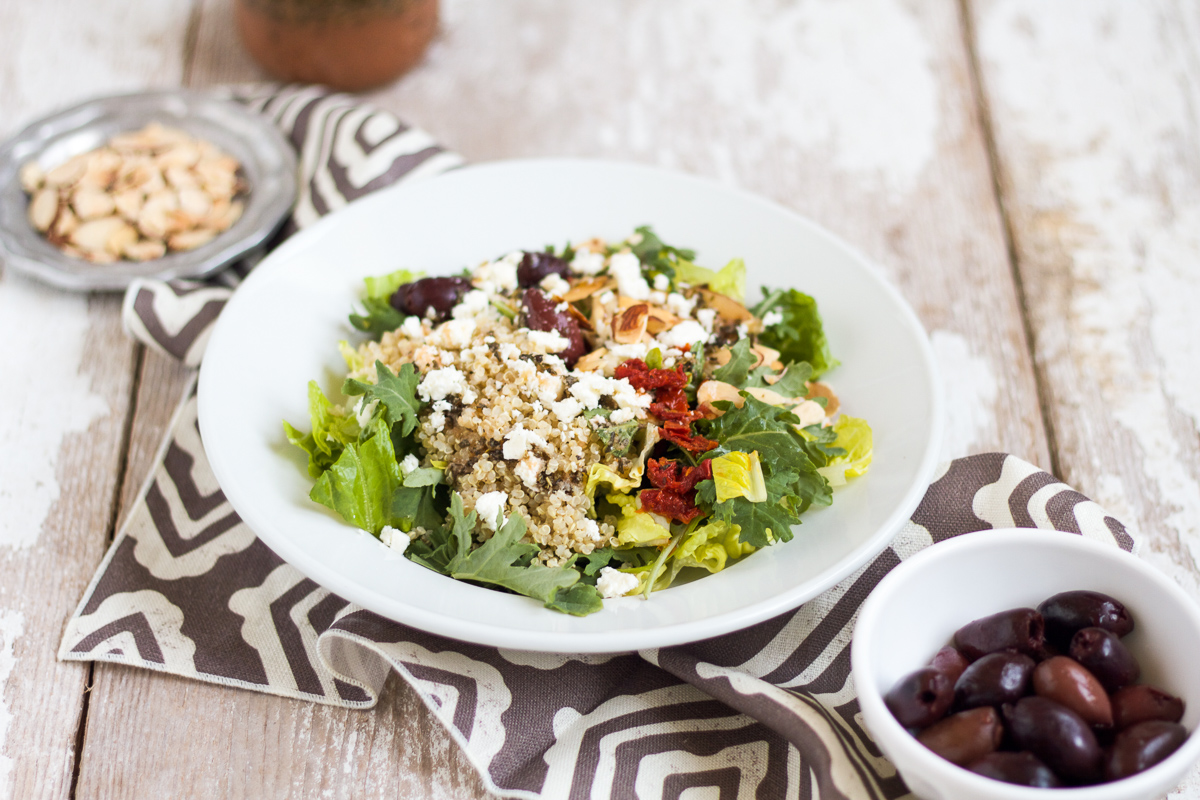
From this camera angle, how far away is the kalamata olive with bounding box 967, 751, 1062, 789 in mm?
1290

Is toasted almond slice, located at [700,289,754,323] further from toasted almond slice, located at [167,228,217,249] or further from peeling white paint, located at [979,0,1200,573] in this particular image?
toasted almond slice, located at [167,228,217,249]

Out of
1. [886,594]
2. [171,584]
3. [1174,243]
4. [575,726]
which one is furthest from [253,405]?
[1174,243]

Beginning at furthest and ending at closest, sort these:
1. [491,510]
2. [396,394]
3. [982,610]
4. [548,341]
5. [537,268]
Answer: [537,268], [548,341], [396,394], [491,510], [982,610]

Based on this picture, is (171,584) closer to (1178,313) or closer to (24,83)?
(24,83)

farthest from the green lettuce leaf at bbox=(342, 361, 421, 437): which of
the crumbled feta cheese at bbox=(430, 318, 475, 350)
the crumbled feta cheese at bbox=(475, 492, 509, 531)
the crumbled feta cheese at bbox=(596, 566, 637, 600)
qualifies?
the crumbled feta cheese at bbox=(596, 566, 637, 600)

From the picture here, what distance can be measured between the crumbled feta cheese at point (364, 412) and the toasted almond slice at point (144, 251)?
1143 mm

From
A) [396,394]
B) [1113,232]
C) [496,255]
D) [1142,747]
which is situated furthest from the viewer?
[1113,232]

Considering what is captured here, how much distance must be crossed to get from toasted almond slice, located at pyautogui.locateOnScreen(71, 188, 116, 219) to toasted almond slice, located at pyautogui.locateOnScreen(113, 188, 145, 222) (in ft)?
0.07

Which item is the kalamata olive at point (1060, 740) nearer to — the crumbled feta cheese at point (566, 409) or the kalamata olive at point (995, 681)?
the kalamata olive at point (995, 681)

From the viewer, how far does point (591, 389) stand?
1829 millimetres

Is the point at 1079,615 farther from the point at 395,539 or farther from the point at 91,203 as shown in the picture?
the point at 91,203

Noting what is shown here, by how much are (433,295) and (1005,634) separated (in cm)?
134

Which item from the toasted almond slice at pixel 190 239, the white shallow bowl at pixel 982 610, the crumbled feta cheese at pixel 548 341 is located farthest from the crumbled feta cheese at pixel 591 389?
the toasted almond slice at pixel 190 239

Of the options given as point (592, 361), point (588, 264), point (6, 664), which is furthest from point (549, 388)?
point (6, 664)
